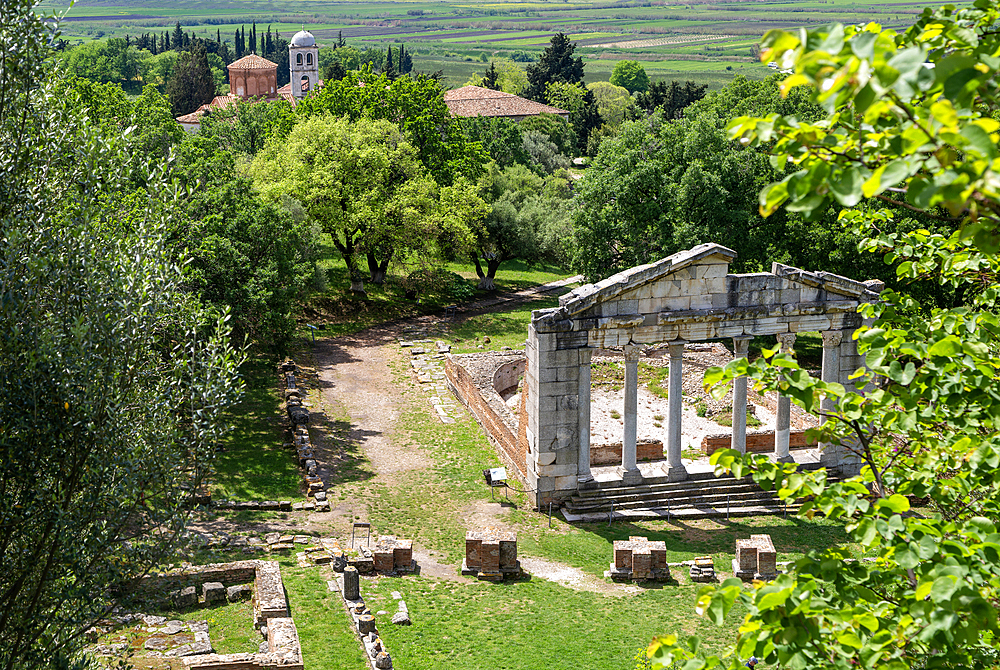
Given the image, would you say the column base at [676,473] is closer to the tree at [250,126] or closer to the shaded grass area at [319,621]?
the shaded grass area at [319,621]

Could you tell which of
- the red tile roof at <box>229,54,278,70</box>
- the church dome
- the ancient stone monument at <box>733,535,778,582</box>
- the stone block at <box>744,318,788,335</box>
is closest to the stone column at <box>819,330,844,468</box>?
the stone block at <box>744,318,788,335</box>

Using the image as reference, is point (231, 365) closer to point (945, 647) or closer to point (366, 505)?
point (945, 647)

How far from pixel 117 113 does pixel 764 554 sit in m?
38.4

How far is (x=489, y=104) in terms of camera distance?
108 m

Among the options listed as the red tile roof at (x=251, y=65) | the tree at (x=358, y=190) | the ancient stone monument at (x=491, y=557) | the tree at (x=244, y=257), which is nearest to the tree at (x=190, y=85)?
the red tile roof at (x=251, y=65)

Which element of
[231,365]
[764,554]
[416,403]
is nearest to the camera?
[231,365]

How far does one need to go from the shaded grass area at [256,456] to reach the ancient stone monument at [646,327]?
684cm

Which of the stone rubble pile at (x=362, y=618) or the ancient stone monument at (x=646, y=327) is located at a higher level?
the ancient stone monument at (x=646, y=327)

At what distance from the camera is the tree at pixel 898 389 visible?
654 centimetres

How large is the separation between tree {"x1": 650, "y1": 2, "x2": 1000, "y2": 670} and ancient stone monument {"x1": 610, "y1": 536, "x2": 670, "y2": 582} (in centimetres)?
1286

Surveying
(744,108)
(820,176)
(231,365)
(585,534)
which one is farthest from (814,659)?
(744,108)

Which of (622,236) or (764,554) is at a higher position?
(622,236)

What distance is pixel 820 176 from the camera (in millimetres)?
7008

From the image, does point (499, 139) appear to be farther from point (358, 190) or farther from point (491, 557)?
point (491, 557)
